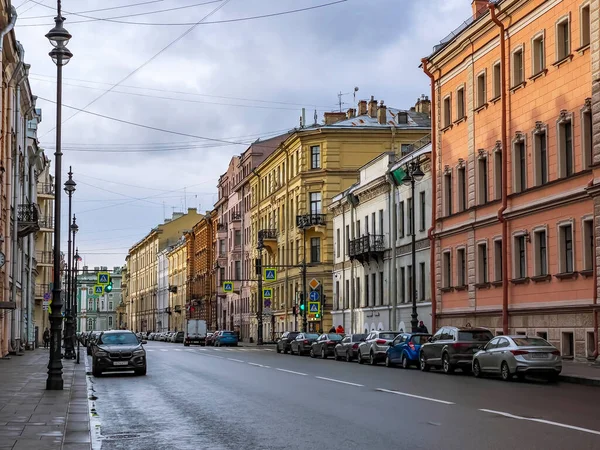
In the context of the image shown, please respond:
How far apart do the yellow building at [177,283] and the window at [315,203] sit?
6654cm

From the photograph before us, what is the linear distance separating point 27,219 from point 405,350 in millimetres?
24147

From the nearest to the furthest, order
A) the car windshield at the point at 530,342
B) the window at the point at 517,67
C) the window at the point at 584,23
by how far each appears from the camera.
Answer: the car windshield at the point at 530,342, the window at the point at 584,23, the window at the point at 517,67

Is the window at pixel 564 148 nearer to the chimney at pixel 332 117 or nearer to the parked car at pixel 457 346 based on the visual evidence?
the parked car at pixel 457 346

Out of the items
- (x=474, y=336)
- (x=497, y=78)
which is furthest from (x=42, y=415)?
(x=497, y=78)

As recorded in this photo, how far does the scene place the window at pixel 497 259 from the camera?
4069 centimetres

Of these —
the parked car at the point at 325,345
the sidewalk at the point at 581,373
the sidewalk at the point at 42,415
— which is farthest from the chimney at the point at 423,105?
the sidewalk at the point at 42,415

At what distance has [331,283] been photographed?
249 feet

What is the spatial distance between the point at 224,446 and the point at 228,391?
33.1ft

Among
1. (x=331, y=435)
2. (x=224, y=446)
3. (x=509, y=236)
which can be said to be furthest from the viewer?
(x=509, y=236)

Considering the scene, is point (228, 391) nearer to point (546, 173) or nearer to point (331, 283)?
point (546, 173)

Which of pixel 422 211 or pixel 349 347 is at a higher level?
pixel 422 211

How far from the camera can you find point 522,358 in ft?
88.5

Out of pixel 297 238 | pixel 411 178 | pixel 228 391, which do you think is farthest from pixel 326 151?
pixel 228 391

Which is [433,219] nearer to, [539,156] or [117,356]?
[539,156]
